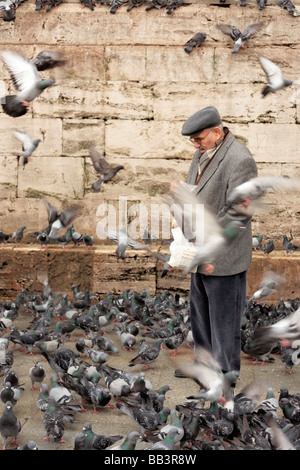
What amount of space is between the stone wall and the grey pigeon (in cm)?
10

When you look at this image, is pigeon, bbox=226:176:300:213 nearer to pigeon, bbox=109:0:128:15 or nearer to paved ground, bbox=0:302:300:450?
paved ground, bbox=0:302:300:450

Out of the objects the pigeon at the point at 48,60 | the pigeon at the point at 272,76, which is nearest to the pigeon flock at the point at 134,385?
the pigeon at the point at 272,76

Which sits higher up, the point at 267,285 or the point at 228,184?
the point at 228,184

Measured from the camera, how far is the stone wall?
903cm

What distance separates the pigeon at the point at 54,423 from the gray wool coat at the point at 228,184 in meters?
1.56

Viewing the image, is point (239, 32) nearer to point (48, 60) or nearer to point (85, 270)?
point (48, 60)

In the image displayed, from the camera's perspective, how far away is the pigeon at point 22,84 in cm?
654

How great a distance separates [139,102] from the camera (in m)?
9.19

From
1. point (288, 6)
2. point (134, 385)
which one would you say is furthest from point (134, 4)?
point (134, 385)

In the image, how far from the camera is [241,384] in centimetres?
621

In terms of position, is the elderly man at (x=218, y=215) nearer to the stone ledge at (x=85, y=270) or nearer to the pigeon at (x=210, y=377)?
the pigeon at (x=210, y=377)

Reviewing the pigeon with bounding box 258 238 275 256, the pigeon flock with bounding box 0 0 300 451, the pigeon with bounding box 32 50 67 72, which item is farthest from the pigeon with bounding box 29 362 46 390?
the pigeon with bounding box 258 238 275 256

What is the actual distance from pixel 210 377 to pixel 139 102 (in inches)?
200
